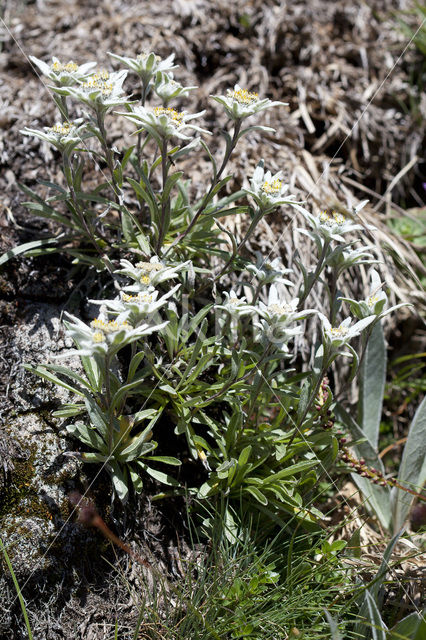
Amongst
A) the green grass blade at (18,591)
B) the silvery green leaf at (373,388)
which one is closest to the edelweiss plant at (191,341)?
the green grass blade at (18,591)

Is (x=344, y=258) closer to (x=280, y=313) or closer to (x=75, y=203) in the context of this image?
(x=280, y=313)

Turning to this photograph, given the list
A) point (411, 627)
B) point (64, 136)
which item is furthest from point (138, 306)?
point (411, 627)

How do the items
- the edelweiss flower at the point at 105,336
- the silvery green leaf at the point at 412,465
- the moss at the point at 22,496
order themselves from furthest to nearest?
the silvery green leaf at the point at 412,465
the moss at the point at 22,496
the edelweiss flower at the point at 105,336

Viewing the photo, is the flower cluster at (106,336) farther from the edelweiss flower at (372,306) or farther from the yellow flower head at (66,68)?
the yellow flower head at (66,68)

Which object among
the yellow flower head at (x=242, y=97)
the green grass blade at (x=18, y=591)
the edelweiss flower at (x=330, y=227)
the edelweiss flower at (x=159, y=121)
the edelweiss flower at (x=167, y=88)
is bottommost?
the green grass blade at (x=18, y=591)

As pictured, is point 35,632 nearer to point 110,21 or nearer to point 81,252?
point 81,252

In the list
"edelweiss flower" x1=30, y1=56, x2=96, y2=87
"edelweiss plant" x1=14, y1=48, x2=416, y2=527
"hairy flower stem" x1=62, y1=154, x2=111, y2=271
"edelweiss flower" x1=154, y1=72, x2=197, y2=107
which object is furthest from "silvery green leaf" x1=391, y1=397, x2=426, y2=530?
"edelweiss flower" x1=30, y1=56, x2=96, y2=87

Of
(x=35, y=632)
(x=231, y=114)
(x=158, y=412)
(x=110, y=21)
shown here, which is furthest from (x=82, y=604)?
(x=110, y=21)

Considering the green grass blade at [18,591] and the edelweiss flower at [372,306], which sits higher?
the edelweiss flower at [372,306]

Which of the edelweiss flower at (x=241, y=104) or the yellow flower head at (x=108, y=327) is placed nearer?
the yellow flower head at (x=108, y=327)
